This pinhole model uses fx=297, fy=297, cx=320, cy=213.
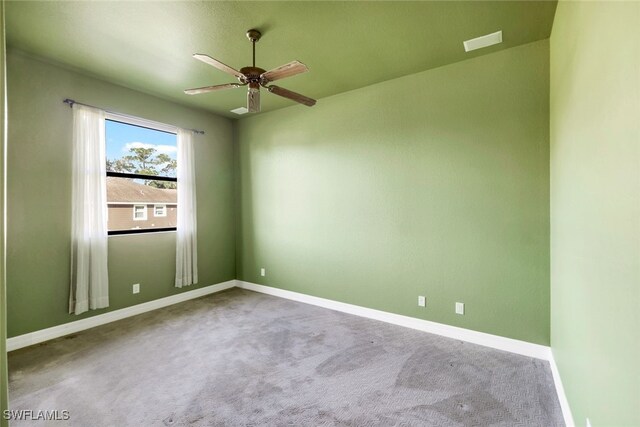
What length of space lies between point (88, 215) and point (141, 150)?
1.12 metres

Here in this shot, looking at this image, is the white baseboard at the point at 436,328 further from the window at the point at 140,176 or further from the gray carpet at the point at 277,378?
the window at the point at 140,176

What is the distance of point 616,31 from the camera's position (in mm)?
1130

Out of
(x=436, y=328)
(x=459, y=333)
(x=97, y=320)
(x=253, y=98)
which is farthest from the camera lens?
(x=97, y=320)

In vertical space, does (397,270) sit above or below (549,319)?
above

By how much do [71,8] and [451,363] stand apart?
4.31 meters

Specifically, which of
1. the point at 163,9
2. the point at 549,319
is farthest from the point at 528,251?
the point at 163,9

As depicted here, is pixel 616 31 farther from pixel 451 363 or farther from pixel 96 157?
pixel 96 157

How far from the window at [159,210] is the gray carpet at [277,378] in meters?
1.52

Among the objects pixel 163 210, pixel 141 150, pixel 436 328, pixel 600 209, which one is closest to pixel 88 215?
pixel 163 210

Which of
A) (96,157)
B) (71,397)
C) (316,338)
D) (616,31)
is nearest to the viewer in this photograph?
(616,31)

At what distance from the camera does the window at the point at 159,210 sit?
14.0 ft

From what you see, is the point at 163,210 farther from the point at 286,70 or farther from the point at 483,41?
the point at 483,41

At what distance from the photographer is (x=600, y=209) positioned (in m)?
1.35

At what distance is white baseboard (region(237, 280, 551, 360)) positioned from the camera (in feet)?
9.25
